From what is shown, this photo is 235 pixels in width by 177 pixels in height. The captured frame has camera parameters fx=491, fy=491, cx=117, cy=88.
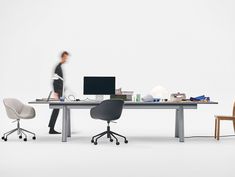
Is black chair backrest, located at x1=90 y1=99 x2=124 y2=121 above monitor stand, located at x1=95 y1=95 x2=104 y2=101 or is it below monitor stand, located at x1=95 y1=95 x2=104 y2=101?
below

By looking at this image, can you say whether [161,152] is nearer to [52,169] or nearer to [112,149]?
[112,149]

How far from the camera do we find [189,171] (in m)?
5.77

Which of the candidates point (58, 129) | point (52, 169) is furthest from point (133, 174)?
point (58, 129)

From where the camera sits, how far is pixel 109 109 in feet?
27.0

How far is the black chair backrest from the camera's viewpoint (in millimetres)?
8211

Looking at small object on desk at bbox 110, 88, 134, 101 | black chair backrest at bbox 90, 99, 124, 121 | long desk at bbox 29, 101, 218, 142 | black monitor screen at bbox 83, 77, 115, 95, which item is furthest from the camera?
black monitor screen at bbox 83, 77, 115, 95

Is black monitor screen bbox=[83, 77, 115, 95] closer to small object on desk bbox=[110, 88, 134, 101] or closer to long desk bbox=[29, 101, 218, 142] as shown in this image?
small object on desk bbox=[110, 88, 134, 101]

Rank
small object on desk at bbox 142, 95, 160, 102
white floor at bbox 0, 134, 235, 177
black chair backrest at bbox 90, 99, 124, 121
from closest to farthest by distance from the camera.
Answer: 1. white floor at bbox 0, 134, 235, 177
2. black chair backrest at bbox 90, 99, 124, 121
3. small object on desk at bbox 142, 95, 160, 102

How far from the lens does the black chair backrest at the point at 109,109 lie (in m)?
8.21

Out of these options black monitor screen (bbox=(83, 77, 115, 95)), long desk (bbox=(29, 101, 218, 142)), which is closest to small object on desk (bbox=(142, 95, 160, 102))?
long desk (bbox=(29, 101, 218, 142))

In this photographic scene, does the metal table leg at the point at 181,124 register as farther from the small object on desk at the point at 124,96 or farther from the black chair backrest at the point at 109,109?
the black chair backrest at the point at 109,109

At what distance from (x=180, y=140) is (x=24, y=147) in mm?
2678

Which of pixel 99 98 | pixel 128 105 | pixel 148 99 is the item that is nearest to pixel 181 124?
pixel 148 99

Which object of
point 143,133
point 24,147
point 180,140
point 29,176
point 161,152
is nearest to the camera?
point 29,176
